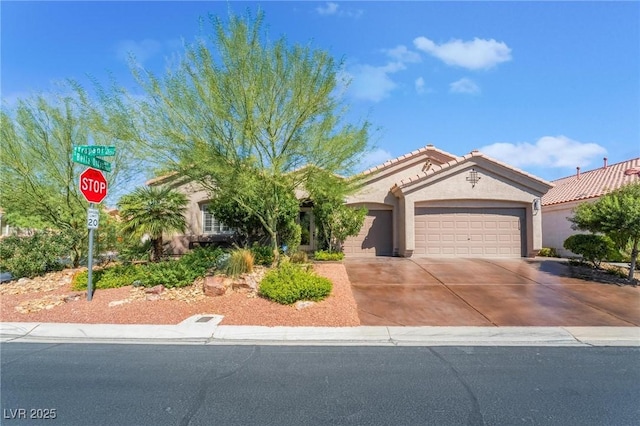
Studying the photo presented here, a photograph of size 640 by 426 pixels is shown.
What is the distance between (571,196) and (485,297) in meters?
13.2

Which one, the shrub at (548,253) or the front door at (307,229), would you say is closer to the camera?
the front door at (307,229)

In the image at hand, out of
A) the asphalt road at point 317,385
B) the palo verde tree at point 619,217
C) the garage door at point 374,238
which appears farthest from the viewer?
the garage door at point 374,238

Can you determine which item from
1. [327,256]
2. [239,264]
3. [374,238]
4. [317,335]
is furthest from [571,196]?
[317,335]

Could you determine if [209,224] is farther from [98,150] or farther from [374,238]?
[98,150]

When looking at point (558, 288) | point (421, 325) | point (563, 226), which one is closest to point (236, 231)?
point (421, 325)

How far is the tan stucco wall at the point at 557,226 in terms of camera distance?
17.4 metres

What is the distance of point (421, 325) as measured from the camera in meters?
7.29

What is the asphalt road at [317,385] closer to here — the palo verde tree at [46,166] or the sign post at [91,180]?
the sign post at [91,180]

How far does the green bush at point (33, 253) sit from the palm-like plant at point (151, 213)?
196 centimetres

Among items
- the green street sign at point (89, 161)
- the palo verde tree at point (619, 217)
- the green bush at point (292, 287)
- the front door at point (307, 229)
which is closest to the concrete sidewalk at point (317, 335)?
the green bush at point (292, 287)

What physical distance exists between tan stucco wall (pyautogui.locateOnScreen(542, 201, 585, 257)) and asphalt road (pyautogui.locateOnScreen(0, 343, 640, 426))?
1326 cm

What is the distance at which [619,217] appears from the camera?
10539 mm

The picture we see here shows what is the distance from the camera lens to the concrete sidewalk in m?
6.43

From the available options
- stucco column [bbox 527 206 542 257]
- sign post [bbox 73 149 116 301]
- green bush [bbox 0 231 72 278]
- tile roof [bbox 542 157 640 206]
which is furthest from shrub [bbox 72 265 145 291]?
tile roof [bbox 542 157 640 206]
